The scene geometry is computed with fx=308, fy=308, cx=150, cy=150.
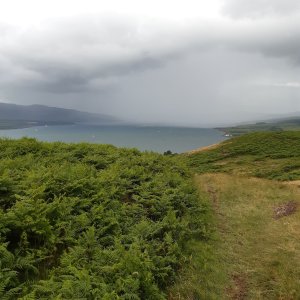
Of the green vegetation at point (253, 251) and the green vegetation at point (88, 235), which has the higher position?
the green vegetation at point (88, 235)

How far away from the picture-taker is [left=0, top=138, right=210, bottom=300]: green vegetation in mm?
8164

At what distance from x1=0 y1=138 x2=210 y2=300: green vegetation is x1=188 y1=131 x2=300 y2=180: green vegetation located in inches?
1215

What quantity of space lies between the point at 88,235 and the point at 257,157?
2171 inches

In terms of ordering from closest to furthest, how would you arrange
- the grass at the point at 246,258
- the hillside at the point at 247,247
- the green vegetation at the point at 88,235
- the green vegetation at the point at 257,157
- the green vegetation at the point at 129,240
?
the green vegetation at the point at 88,235 → the green vegetation at the point at 129,240 → the grass at the point at 246,258 → the hillside at the point at 247,247 → the green vegetation at the point at 257,157

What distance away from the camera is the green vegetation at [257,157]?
46594 millimetres

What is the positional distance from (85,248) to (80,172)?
642 cm

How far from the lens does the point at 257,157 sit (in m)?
60.4

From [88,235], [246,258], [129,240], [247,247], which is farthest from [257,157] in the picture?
[88,235]

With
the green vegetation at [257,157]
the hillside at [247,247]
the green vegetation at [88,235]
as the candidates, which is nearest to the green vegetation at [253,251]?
the hillside at [247,247]

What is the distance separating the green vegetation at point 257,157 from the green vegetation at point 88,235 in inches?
1215

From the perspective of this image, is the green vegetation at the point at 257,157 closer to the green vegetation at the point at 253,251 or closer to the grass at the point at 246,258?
the green vegetation at the point at 253,251

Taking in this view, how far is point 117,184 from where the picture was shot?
1680 centimetres

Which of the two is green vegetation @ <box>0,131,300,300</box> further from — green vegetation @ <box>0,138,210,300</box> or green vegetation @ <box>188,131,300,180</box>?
green vegetation @ <box>188,131,300,180</box>

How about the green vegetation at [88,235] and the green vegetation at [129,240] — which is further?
the green vegetation at [129,240]
